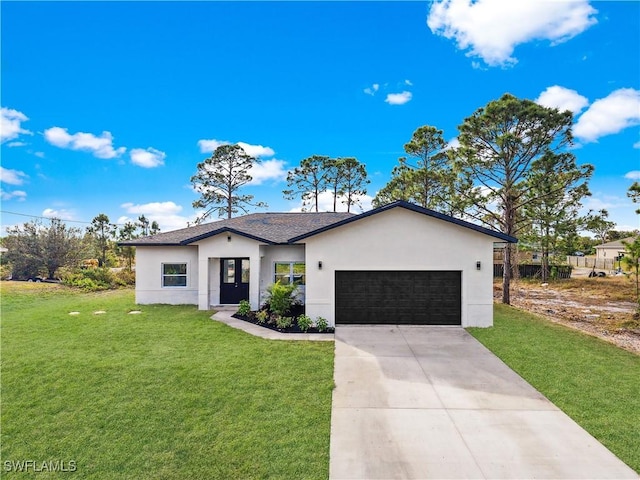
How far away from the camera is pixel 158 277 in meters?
15.0

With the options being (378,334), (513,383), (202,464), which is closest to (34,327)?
(202,464)

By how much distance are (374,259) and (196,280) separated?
29.7 feet

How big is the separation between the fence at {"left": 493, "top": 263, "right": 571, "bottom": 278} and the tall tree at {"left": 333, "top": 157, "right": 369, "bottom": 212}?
16.1 metres

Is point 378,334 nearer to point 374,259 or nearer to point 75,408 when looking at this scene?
point 374,259

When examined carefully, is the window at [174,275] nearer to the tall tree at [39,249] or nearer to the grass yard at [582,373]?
the grass yard at [582,373]

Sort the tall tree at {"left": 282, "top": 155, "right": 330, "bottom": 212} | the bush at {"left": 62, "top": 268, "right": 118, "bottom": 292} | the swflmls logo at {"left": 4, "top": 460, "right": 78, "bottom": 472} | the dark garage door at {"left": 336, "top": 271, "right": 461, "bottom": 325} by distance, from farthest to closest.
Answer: the tall tree at {"left": 282, "top": 155, "right": 330, "bottom": 212} < the bush at {"left": 62, "top": 268, "right": 118, "bottom": 292} < the dark garage door at {"left": 336, "top": 271, "right": 461, "bottom": 325} < the swflmls logo at {"left": 4, "top": 460, "right": 78, "bottom": 472}

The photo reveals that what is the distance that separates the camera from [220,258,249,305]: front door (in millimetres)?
14578

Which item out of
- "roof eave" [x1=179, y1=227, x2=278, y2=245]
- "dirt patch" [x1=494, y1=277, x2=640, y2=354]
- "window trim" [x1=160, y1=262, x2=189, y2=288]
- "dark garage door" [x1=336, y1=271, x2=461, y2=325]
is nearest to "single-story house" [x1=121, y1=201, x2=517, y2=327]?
"dark garage door" [x1=336, y1=271, x2=461, y2=325]

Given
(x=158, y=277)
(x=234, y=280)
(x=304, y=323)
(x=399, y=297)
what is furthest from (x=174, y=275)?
(x=399, y=297)

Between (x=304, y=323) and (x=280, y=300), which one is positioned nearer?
(x=304, y=323)

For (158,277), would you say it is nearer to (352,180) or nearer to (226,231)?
(226,231)

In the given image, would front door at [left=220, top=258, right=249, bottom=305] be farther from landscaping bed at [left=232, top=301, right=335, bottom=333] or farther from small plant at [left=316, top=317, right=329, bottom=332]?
small plant at [left=316, top=317, right=329, bottom=332]

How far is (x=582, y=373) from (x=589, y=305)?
1340 centimetres

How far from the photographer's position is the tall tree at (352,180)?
33469mm
